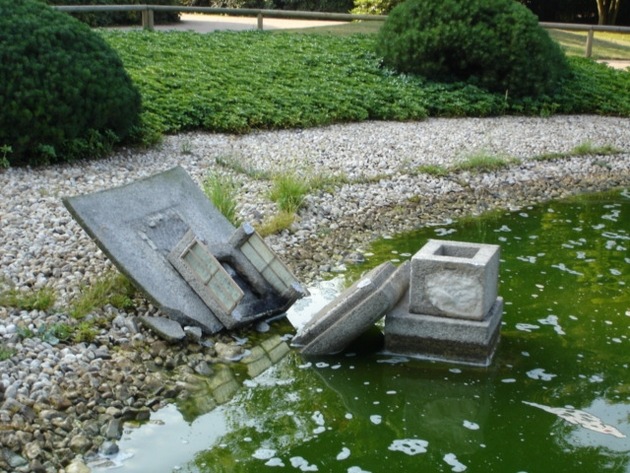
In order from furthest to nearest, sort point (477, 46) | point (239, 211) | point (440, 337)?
1. point (477, 46)
2. point (239, 211)
3. point (440, 337)

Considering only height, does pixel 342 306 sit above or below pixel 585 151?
above

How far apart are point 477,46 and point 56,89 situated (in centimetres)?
837

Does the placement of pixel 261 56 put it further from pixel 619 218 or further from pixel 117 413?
pixel 117 413

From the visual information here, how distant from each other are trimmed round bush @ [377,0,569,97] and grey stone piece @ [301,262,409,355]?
10.1 m

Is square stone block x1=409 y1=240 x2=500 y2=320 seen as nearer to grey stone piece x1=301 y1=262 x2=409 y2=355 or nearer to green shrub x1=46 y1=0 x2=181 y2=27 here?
grey stone piece x1=301 y1=262 x2=409 y2=355

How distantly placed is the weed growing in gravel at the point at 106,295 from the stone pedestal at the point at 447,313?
203cm

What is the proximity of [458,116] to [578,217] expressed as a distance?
502 cm

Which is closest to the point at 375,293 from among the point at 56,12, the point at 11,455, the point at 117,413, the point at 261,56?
the point at 117,413

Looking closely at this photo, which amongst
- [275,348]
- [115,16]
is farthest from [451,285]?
[115,16]

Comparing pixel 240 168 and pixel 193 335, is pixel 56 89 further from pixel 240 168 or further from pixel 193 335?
pixel 193 335

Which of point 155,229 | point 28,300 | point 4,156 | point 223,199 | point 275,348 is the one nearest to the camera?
point 28,300

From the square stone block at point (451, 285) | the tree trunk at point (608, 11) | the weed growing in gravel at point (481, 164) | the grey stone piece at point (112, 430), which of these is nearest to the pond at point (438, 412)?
the grey stone piece at point (112, 430)

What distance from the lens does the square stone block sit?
6.54m

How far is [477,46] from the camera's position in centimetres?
1600
